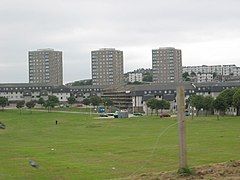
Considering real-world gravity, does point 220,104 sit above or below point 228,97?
below

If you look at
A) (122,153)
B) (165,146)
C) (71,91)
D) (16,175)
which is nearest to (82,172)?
(16,175)

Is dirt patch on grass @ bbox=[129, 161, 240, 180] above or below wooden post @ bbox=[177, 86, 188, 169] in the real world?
below

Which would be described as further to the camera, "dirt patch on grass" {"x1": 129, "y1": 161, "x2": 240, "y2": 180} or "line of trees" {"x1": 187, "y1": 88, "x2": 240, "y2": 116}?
"line of trees" {"x1": 187, "y1": 88, "x2": 240, "y2": 116}

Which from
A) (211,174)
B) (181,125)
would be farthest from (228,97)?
(181,125)

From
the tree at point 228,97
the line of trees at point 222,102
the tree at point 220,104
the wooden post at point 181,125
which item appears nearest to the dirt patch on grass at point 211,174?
the wooden post at point 181,125

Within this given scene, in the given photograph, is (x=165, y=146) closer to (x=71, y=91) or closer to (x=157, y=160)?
(x=157, y=160)

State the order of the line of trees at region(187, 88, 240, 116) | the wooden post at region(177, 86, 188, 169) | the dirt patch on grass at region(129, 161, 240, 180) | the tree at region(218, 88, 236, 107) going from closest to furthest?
the wooden post at region(177, 86, 188, 169) < the dirt patch on grass at region(129, 161, 240, 180) < the line of trees at region(187, 88, 240, 116) < the tree at region(218, 88, 236, 107)

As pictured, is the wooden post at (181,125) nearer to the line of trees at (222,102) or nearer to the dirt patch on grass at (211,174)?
the dirt patch on grass at (211,174)

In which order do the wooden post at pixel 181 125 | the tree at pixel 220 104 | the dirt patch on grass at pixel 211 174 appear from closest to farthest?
1. the wooden post at pixel 181 125
2. the dirt patch on grass at pixel 211 174
3. the tree at pixel 220 104

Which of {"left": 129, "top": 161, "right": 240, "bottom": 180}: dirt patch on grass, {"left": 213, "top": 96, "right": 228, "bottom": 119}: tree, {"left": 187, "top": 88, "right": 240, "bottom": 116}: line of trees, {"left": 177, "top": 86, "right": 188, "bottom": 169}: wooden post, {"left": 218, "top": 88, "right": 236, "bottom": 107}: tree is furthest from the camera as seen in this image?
{"left": 218, "top": 88, "right": 236, "bottom": 107}: tree

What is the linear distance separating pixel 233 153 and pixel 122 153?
7.27 m

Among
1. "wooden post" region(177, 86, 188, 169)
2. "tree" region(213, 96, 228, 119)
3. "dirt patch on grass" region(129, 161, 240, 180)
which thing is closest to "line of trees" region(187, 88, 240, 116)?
"tree" region(213, 96, 228, 119)

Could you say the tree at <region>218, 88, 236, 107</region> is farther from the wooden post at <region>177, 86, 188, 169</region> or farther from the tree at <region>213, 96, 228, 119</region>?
the wooden post at <region>177, 86, 188, 169</region>

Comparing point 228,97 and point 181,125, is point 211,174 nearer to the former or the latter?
point 181,125
